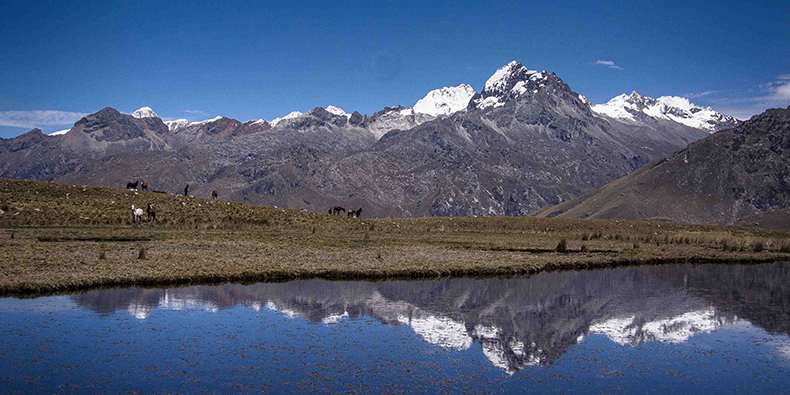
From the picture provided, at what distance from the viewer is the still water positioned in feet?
53.3

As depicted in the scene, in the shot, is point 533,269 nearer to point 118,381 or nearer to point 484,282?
point 484,282

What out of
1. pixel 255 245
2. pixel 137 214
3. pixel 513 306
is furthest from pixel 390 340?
pixel 137 214

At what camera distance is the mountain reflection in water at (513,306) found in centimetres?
2186

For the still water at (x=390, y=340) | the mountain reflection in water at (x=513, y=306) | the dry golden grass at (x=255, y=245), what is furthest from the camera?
the dry golden grass at (x=255, y=245)

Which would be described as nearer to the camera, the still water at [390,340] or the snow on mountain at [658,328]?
the still water at [390,340]

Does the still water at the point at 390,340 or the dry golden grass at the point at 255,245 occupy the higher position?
the dry golden grass at the point at 255,245

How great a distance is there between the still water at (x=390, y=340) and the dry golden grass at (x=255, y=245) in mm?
2847

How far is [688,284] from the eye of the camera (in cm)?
3650

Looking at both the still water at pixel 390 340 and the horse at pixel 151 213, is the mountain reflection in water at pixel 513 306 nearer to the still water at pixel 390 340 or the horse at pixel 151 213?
the still water at pixel 390 340

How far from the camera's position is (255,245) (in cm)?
4506

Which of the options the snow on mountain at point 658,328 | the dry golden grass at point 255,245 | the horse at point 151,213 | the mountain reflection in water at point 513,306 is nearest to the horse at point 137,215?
the horse at point 151,213

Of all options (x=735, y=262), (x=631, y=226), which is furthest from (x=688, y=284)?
(x=631, y=226)

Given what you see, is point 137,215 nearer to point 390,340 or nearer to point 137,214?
point 137,214

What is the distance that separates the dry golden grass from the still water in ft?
9.34
